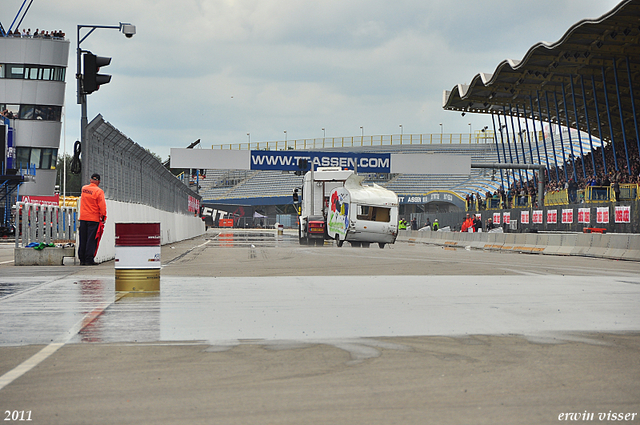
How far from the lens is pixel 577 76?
5150cm

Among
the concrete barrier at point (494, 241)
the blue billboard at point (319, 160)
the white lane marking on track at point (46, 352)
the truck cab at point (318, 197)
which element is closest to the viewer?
the white lane marking on track at point (46, 352)

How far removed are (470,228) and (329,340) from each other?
42.7 metres

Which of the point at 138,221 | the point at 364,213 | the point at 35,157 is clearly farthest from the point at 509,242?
the point at 35,157

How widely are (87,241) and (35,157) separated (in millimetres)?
56561

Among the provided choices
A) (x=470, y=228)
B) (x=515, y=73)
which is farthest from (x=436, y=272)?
(x=515, y=73)

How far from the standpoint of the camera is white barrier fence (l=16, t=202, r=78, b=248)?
16.1m

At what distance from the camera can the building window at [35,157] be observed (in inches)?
2660

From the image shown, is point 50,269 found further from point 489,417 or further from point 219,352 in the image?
point 489,417

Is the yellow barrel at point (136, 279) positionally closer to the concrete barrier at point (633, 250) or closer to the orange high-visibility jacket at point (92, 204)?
the orange high-visibility jacket at point (92, 204)

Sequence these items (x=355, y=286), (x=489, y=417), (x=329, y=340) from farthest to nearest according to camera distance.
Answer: (x=355, y=286), (x=329, y=340), (x=489, y=417)

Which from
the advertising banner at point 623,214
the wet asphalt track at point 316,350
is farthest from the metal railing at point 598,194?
the wet asphalt track at point 316,350

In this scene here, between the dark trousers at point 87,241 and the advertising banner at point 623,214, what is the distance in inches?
823

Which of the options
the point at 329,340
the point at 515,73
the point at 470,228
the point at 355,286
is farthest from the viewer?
the point at 515,73

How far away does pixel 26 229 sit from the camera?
16375 millimetres
